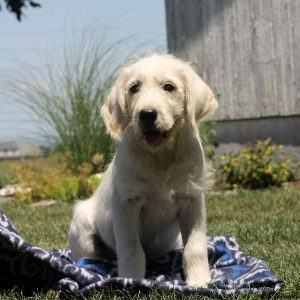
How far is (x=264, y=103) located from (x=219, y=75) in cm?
116

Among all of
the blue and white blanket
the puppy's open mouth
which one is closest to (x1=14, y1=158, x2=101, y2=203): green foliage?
the blue and white blanket

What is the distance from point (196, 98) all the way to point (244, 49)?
831 centimetres

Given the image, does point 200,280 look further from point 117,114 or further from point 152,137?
point 117,114

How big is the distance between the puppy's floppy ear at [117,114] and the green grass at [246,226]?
1015 millimetres

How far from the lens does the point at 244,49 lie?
11.8 meters

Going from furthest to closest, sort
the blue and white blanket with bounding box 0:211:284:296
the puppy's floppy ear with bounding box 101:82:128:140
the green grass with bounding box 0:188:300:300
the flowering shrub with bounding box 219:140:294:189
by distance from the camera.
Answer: the flowering shrub with bounding box 219:140:294:189 < the puppy's floppy ear with bounding box 101:82:128:140 < the green grass with bounding box 0:188:300:300 < the blue and white blanket with bounding box 0:211:284:296

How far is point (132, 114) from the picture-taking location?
3.71 meters

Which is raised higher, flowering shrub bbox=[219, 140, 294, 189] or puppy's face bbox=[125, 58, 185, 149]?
puppy's face bbox=[125, 58, 185, 149]

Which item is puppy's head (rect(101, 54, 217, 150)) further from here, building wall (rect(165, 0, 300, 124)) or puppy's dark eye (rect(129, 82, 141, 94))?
building wall (rect(165, 0, 300, 124))

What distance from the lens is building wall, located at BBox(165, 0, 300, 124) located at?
11.2m

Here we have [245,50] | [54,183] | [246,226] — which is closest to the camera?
[246,226]

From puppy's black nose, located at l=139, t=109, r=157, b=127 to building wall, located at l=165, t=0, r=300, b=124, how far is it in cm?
794

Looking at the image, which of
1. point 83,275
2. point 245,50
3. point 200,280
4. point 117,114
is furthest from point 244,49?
point 83,275

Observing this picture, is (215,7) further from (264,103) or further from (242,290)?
(242,290)
